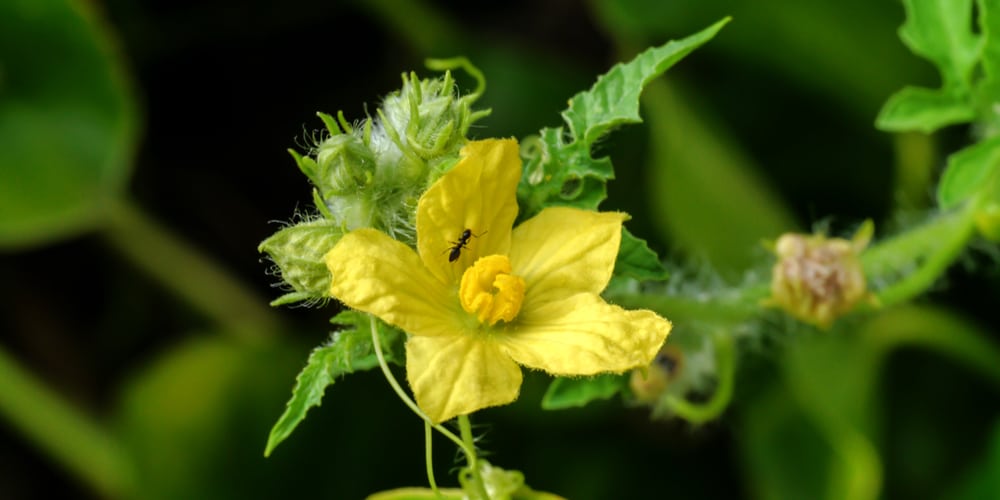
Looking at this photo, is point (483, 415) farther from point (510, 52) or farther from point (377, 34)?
point (377, 34)

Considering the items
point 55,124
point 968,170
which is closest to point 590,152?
point 968,170

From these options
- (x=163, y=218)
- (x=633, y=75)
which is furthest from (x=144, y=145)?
(x=633, y=75)

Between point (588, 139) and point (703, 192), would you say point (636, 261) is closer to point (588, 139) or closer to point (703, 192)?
point (588, 139)

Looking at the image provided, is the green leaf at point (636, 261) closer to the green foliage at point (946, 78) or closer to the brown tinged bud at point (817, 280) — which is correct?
the brown tinged bud at point (817, 280)

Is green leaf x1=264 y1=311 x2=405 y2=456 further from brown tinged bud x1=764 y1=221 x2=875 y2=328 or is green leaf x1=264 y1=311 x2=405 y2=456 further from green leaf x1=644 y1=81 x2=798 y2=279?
green leaf x1=644 y1=81 x2=798 y2=279

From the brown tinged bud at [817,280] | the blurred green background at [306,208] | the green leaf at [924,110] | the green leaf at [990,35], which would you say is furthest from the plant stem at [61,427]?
the green leaf at [990,35]
